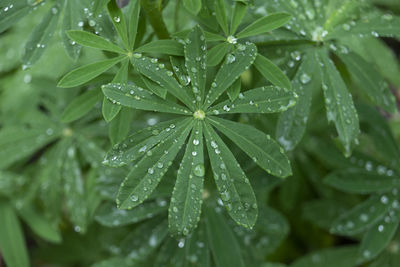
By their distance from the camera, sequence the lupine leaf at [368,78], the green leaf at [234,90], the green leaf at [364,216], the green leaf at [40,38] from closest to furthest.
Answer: the green leaf at [234,90], the green leaf at [40,38], the lupine leaf at [368,78], the green leaf at [364,216]

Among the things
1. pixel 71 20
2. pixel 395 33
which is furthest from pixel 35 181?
pixel 395 33

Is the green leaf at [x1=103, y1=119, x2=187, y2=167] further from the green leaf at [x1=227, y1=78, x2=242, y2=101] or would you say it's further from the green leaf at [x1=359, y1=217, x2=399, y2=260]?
the green leaf at [x1=359, y1=217, x2=399, y2=260]

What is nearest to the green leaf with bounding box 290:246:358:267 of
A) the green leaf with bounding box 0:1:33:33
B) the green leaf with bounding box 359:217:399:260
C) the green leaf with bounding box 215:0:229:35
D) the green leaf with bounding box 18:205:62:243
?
the green leaf with bounding box 359:217:399:260

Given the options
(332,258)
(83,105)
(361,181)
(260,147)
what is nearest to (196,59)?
(260,147)

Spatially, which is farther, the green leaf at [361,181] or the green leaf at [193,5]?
the green leaf at [361,181]

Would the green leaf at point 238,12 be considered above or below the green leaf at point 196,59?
above

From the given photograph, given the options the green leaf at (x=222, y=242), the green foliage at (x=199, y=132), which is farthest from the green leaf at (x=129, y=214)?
the green leaf at (x=222, y=242)

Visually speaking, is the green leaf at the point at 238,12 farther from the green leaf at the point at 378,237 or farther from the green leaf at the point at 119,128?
the green leaf at the point at 378,237

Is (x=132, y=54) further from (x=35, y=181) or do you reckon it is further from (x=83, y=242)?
(x=83, y=242)
